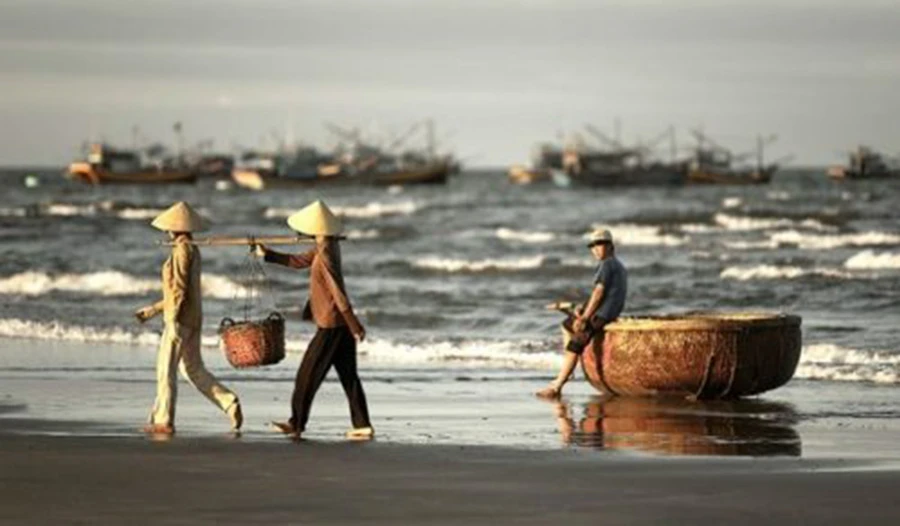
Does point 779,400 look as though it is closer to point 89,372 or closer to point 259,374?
point 259,374

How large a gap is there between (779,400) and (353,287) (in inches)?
801

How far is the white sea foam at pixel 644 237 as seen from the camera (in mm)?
57031

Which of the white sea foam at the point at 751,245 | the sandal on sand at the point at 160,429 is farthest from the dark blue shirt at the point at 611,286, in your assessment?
the white sea foam at the point at 751,245

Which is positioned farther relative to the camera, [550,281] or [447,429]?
[550,281]

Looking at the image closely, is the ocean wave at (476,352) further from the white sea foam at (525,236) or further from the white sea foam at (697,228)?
the white sea foam at (697,228)

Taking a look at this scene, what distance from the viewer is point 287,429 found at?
14953 mm

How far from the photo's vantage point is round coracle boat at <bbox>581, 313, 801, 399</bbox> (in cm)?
1788

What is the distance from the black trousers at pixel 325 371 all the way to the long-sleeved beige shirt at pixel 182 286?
0.73 metres

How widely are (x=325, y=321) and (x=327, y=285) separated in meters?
0.24

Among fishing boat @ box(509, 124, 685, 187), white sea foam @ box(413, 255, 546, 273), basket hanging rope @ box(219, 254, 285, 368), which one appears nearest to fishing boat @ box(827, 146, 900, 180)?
fishing boat @ box(509, 124, 685, 187)

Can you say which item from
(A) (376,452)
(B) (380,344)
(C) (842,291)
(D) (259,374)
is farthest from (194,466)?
(C) (842,291)

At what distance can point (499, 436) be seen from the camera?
15.0 m

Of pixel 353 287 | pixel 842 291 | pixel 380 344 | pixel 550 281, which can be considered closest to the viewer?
pixel 380 344

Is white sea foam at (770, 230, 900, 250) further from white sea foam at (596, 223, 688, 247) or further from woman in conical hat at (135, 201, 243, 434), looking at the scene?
woman in conical hat at (135, 201, 243, 434)
